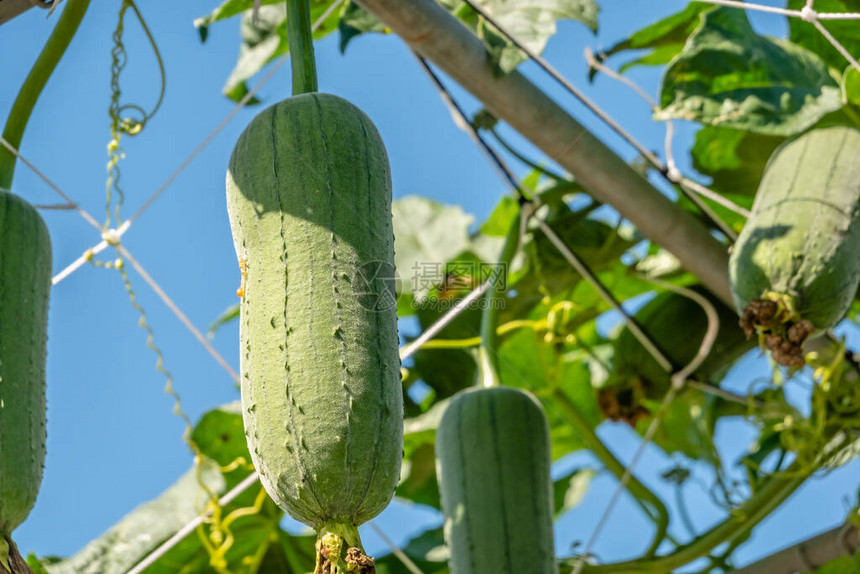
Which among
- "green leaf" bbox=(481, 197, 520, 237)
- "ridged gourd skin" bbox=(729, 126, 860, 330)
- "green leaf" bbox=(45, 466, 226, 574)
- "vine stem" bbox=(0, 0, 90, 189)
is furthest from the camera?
"green leaf" bbox=(481, 197, 520, 237)

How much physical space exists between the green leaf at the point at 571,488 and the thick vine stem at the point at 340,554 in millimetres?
1533

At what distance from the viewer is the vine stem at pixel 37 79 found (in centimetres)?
104

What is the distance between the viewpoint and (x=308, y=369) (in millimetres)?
796

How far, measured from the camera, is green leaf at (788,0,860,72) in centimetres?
169

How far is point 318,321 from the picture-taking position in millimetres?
806

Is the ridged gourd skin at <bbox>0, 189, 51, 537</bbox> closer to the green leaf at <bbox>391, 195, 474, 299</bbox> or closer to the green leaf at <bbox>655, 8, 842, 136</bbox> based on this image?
the green leaf at <bbox>655, 8, 842, 136</bbox>

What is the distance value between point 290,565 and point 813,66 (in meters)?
1.15

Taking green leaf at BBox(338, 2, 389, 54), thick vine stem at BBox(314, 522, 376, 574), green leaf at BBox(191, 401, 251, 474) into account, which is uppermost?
green leaf at BBox(338, 2, 389, 54)

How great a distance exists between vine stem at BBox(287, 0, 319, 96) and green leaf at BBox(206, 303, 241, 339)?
1206 mm

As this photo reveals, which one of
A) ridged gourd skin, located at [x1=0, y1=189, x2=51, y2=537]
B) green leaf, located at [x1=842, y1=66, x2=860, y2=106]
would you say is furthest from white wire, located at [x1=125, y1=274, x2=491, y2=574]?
green leaf, located at [x1=842, y1=66, x2=860, y2=106]

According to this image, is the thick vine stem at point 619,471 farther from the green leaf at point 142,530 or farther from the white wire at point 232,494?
the green leaf at point 142,530

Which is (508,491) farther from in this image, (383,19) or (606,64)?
(606,64)

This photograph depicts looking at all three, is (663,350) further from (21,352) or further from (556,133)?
(21,352)

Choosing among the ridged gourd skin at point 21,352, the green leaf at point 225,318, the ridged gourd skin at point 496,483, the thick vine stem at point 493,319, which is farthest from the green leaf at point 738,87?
the green leaf at point 225,318
